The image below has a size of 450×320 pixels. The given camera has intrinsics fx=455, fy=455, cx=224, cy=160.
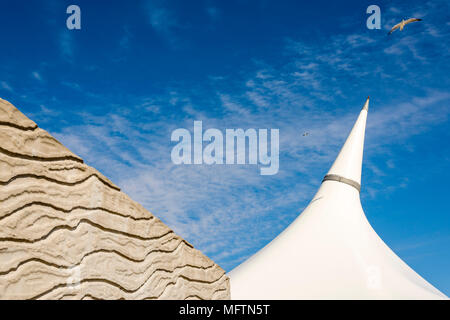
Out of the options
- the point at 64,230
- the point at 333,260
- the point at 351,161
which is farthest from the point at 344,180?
the point at 64,230

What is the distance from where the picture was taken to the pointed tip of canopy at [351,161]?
13.8 m

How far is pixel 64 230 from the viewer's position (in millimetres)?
3547

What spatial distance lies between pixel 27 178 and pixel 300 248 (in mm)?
9553

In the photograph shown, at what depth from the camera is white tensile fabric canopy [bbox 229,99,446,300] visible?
1041 cm

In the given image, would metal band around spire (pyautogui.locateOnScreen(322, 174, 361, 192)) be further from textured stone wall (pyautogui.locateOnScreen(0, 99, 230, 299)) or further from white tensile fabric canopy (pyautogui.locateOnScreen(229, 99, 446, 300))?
textured stone wall (pyautogui.locateOnScreen(0, 99, 230, 299))

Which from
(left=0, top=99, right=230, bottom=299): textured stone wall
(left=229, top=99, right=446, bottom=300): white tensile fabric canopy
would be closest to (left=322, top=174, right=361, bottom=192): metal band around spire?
(left=229, top=99, right=446, bottom=300): white tensile fabric canopy

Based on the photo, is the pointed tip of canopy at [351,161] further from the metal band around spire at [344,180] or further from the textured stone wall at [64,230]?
the textured stone wall at [64,230]

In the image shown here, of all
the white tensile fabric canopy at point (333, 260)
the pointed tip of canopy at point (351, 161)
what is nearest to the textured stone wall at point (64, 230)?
the white tensile fabric canopy at point (333, 260)

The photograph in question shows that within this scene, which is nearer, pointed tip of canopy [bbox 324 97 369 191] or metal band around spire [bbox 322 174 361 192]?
metal band around spire [bbox 322 174 361 192]

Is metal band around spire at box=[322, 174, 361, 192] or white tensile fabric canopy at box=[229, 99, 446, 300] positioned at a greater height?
metal band around spire at box=[322, 174, 361, 192]

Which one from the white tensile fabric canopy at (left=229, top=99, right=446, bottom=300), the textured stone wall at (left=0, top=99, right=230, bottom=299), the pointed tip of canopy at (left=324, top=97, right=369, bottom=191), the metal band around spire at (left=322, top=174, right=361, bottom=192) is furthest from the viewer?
the pointed tip of canopy at (left=324, top=97, right=369, bottom=191)

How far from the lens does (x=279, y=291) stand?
10.9 m

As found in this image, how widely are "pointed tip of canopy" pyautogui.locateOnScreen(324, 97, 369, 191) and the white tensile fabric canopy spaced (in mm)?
30
